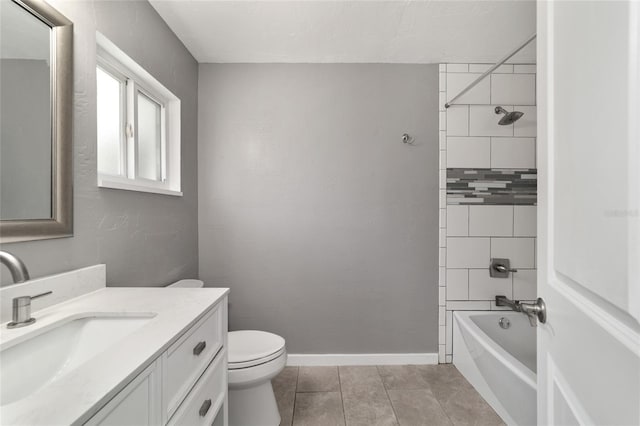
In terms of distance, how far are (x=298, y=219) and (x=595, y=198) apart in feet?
6.17

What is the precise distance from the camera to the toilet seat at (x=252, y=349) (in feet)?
4.81

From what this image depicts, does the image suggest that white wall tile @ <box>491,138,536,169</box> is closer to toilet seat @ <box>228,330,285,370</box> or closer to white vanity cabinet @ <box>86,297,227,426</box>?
toilet seat @ <box>228,330,285,370</box>

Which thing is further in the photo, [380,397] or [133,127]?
[380,397]

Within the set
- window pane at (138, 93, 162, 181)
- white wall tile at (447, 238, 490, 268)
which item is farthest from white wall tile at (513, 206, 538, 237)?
window pane at (138, 93, 162, 181)

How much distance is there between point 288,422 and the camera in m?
1.66

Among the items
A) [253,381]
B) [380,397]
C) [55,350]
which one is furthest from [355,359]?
[55,350]

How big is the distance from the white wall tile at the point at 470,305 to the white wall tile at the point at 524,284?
0.24 m

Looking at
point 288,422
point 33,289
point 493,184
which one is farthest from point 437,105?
point 33,289

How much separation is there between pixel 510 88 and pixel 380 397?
2.40 m

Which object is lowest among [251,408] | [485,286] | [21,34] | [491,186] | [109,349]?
[251,408]

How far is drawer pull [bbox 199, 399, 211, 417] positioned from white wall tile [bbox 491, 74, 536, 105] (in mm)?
2596

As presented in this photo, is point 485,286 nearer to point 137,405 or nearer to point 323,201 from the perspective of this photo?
point 323,201

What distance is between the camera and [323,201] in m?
2.28

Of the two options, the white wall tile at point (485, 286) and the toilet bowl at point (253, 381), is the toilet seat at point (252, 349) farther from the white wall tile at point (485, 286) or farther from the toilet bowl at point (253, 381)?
the white wall tile at point (485, 286)
